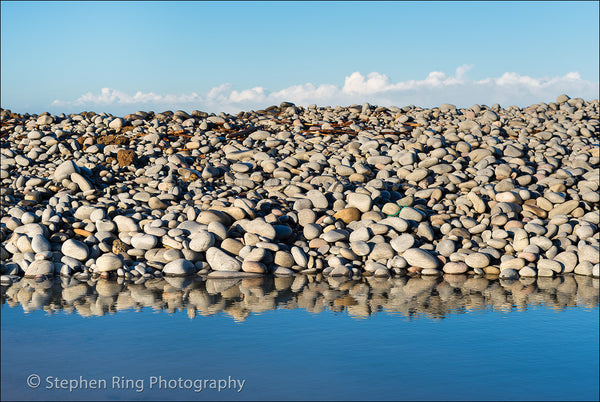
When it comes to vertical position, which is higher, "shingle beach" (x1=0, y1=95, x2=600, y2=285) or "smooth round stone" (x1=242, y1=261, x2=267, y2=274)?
"shingle beach" (x1=0, y1=95, x2=600, y2=285)

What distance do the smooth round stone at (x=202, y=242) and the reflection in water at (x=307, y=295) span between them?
77 centimetres

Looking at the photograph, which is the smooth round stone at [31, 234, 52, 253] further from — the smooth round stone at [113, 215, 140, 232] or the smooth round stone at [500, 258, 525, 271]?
the smooth round stone at [500, 258, 525, 271]

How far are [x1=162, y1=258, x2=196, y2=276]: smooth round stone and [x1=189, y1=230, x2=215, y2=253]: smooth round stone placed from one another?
408mm

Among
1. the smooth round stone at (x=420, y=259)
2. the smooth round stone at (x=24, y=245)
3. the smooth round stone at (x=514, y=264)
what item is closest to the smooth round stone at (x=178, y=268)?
the smooth round stone at (x=24, y=245)

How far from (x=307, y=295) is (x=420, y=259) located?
2.75m

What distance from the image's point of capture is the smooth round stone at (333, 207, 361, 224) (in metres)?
12.4

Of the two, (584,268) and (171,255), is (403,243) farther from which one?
(171,255)

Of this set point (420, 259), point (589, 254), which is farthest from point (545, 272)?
point (420, 259)

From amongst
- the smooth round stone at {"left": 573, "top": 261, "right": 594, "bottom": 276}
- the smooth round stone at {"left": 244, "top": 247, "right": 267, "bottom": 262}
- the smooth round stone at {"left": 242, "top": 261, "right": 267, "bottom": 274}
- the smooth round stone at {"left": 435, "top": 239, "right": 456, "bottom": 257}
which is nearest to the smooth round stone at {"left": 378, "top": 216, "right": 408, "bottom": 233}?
the smooth round stone at {"left": 435, "top": 239, "right": 456, "bottom": 257}

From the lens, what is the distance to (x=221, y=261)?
440 inches

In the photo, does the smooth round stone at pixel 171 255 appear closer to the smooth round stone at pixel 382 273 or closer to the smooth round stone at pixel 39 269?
the smooth round stone at pixel 39 269

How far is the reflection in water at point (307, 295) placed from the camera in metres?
8.68

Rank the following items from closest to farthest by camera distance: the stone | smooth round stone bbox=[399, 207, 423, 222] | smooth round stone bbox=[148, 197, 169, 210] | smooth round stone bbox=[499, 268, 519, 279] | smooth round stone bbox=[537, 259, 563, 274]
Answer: smooth round stone bbox=[499, 268, 519, 279] → smooth round stone bbox=[537, 259, 563, 274] → smooth round stone bbox=[399, 207, 423, 222] → smooth round stone bbox=[148, 197, 169, 210] → the stone

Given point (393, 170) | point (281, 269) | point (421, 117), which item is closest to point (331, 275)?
point (281, 269)
